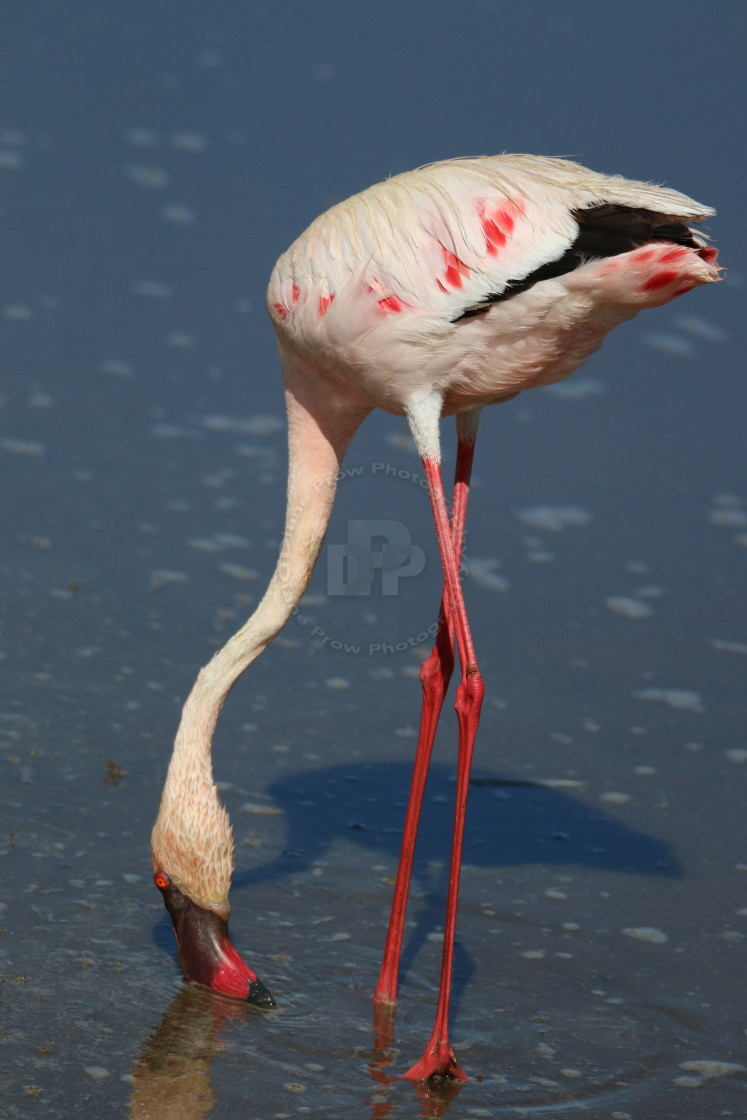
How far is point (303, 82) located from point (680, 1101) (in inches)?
410

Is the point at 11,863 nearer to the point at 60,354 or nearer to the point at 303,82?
the point at 60,354

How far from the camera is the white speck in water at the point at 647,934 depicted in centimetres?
549

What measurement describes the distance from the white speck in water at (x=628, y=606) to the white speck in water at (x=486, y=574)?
54 centimetres

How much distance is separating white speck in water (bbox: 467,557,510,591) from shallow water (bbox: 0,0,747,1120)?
18 millimetres

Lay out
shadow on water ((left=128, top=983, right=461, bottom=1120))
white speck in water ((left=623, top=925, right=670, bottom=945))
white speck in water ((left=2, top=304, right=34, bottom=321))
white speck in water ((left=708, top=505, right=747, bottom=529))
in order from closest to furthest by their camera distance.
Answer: shadow on water ((left=128, top=983, right=461, bottom=1120)) → white speck in water ((left=623, top=925, right=670, bottom=945)) → white speck in water ((left=708, top=505, right=747, bottom=529)) → white speck in water ((left=2, top=304, right=34, bottom=321))

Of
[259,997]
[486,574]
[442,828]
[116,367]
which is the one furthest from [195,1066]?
[116,367]

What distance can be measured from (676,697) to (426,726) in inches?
90.4

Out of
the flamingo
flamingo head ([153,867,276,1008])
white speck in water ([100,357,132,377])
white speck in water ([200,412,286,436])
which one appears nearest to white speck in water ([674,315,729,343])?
white speck in water ([200,412,286,436])

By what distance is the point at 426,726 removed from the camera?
5238 mm

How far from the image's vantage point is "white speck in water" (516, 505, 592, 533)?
8555mm

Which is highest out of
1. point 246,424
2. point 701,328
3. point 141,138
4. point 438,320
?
point 141,138

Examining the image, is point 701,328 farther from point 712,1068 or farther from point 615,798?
point 712,1068

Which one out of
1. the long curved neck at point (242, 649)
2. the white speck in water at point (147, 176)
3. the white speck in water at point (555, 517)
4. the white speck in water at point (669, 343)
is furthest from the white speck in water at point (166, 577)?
the white speck in water at point (147, 176)

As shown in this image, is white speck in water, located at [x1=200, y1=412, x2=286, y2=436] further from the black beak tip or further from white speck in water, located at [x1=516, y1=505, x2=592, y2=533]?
the black beak tip
